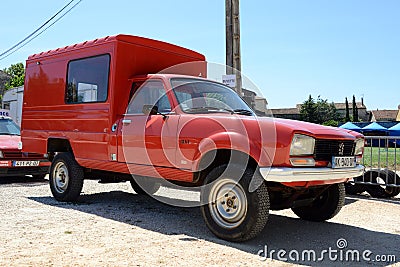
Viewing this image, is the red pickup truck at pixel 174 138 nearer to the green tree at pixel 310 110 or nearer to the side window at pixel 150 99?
the side window at pixel 150 99

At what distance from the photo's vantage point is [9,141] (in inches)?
375

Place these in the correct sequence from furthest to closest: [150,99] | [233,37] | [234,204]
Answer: [233,37] < [150,99] < [234,204]

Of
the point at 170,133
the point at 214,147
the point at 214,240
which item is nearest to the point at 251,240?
the point at 214,240

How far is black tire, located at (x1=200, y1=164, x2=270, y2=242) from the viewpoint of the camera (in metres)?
4.32

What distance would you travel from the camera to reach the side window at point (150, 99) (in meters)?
5.45

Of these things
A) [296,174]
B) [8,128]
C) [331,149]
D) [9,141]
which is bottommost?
[296,174]

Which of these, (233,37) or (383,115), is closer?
(233,37)

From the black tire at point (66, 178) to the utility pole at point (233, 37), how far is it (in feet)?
12.7

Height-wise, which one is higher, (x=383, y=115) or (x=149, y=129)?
(x=383, y=115)

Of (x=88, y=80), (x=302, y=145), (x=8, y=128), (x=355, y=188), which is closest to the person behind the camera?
(x=302, y=145)

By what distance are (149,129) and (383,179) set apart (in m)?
4.98

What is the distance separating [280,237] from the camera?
16.0ft

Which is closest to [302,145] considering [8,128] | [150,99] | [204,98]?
[204,98]

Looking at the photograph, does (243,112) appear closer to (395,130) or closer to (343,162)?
(343,162)
